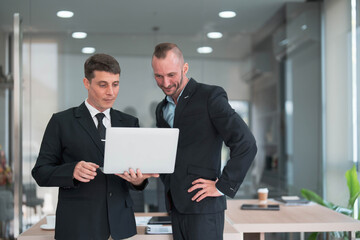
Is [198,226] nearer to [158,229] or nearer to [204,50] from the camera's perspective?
[158,229]

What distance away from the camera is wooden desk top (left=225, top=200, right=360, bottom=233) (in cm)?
289

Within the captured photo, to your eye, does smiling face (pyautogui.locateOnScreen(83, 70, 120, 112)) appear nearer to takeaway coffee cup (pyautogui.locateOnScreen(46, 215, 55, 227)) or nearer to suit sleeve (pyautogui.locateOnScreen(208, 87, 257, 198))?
suit sleeve (pyautogui.locateOnScreen(208, 87, 257, 198))

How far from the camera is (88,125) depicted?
2.14 meters

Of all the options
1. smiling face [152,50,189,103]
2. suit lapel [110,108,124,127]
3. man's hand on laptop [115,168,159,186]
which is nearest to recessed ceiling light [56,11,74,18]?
suit lapel [110,108,124,127]

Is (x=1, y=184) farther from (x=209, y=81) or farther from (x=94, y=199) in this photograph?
(x=94, y=199)

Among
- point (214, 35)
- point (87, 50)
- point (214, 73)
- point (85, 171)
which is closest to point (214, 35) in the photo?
point (214, 35)

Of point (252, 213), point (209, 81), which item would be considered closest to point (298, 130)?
point (209, 81)

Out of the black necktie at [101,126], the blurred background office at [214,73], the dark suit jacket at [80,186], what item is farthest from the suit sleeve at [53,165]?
the blurred background office at [214,73]

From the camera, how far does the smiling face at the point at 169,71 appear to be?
2109mm

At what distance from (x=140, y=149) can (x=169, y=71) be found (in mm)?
386

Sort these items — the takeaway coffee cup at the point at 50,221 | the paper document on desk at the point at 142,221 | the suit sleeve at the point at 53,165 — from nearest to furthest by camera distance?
the suit sleeve at the point at 53,165 < the takeaway coffee cup at the point at 50,221 < the paper document on desk at the point at 142,221

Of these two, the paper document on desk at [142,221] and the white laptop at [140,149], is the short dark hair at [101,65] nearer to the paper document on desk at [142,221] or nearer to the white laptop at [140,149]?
the white laptop at [140,149]

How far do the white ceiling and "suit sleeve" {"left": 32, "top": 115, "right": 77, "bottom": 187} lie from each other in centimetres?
242

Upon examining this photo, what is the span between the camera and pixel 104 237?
212cm
